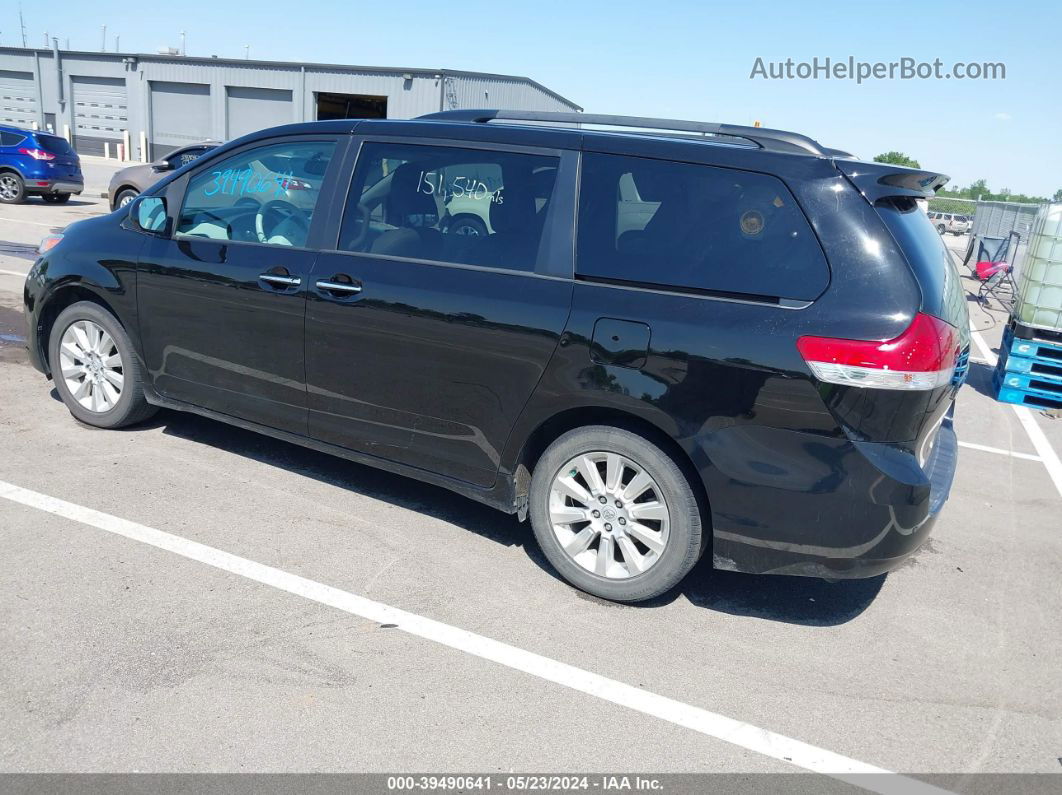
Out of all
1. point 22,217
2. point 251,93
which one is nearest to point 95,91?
point 251,93

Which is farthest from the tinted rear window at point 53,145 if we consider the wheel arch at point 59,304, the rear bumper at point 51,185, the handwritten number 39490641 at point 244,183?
the handwritten number 39490641 at point 244,183

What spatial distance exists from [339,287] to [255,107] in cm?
3336

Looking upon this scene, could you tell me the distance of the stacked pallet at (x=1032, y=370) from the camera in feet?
27.1

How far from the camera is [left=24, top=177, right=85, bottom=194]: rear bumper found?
61.4 feet

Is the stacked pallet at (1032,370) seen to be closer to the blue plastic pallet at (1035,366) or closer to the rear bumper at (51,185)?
the blue plastic pallet at (1035,366)

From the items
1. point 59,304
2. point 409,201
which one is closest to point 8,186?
point 59,304

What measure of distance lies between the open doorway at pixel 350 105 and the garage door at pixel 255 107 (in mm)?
1401

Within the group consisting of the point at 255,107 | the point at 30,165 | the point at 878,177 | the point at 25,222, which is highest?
the point at 255,107

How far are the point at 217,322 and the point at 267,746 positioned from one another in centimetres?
252

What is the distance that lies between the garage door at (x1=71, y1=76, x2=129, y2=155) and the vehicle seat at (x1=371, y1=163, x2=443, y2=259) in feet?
124

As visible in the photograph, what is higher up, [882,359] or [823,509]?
[882,359]

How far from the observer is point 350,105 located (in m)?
35.2

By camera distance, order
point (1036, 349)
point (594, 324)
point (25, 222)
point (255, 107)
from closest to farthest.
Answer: point (594, 324), point (1036, 349), point (25, 222), point (255, 107)

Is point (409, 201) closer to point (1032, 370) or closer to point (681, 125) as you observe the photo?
point (681, 125)
